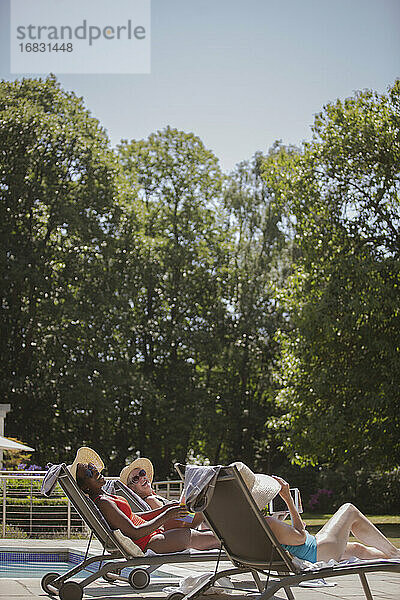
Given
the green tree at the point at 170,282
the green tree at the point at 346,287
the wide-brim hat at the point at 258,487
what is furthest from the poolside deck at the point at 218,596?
the green tree at the point at 170,282

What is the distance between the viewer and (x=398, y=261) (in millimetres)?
18953

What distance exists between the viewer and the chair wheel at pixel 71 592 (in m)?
5.62

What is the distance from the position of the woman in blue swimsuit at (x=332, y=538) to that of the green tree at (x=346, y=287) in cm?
1300

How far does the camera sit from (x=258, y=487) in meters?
4.91

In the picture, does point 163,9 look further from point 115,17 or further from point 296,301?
point 296,301

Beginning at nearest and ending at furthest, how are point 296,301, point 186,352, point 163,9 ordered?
point 163,9
point 296,301
point 186,352

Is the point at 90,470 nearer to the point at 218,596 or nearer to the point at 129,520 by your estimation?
the point at 129,520

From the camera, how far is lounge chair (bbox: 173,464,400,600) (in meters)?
4.82

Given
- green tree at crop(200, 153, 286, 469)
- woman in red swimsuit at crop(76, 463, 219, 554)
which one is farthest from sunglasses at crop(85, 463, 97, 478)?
green tree at crop(200, 153, 286, 469)

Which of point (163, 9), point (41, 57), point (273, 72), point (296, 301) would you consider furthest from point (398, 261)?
point (41, 57)

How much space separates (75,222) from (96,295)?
269 centimetres

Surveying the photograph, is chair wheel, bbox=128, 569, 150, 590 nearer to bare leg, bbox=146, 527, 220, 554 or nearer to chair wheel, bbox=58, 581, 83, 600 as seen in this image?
bare leg, bbox=146, 527, 220, 554

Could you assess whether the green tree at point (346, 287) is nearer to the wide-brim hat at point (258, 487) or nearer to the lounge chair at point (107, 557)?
the lounge chair at point (107, 557)

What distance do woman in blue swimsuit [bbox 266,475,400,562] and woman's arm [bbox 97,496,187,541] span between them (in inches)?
36.5
